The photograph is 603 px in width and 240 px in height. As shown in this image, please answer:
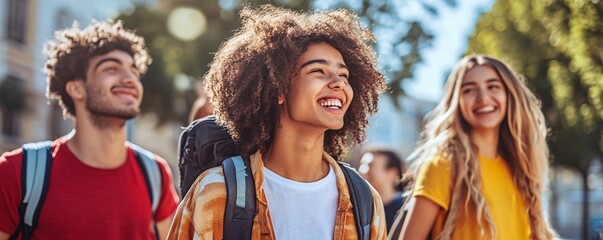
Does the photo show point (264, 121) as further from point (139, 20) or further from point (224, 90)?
point (139, 20)

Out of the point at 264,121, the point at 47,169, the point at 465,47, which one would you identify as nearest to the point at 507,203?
the point at 264,121

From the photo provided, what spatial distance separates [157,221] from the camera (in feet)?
16.7

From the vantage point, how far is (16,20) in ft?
84.3

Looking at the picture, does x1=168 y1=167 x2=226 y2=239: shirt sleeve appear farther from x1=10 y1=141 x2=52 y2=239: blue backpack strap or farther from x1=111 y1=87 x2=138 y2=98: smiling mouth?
x1=111 y1=87 x2=138 y2=98: smiling mouth

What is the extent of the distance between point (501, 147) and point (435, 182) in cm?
60

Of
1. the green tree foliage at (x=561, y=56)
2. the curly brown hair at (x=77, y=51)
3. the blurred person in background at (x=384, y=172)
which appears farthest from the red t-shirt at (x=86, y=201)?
the green tree foliage at (x=561, y=56)

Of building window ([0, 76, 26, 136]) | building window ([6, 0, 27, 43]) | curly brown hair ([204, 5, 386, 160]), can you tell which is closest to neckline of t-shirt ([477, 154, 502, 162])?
curly brown hair ([204, 5, 386, 160])

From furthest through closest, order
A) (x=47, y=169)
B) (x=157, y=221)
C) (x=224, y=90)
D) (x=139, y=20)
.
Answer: (x=139, y=20) → (x=157, y=221) → (x=47, y=169) → (x=224, y=90)

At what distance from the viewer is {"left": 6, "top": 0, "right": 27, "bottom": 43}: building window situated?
996 inches

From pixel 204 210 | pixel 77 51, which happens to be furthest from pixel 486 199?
pixel 77 51

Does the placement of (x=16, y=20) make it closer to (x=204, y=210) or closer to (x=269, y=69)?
(x=269, y=69)

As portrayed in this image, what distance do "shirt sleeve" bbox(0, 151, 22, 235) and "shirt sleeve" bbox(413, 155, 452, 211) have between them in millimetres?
2132

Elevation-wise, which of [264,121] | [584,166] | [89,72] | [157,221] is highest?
[584,166]

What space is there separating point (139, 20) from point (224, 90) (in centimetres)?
1891
